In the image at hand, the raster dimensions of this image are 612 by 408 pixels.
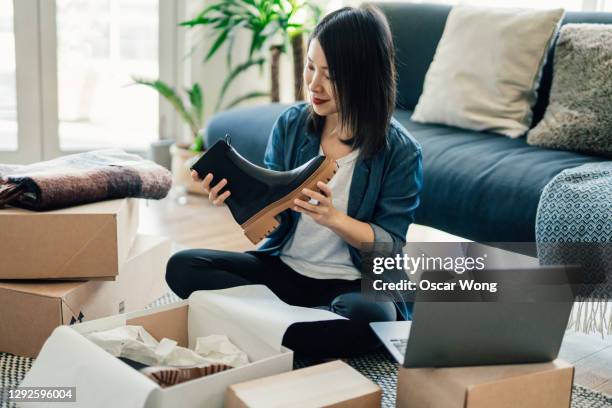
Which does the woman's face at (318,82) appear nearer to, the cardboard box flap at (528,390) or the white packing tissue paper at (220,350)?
the white packing tissue paper at (220,350)

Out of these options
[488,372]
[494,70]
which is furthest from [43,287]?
[494,70]

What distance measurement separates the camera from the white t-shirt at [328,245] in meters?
1.57

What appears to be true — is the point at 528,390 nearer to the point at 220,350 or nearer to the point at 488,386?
the point at 488,386

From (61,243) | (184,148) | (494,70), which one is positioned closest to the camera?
(61,243)

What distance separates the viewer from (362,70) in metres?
1.48

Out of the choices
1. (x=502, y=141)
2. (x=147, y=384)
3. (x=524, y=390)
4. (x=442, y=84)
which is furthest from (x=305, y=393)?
(x=442, y=84)

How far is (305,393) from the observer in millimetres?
1130

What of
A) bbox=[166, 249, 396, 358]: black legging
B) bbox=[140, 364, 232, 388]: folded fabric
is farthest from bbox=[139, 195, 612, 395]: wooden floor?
bbox=[140, 364, 232, 388]: folded fabric

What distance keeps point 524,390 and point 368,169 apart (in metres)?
0.57

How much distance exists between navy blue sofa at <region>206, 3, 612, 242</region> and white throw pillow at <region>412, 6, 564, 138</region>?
57mm

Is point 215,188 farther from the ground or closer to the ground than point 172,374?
farther from the ground

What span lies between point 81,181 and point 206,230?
1088mm

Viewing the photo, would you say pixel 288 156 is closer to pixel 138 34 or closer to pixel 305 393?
pixel 305 393

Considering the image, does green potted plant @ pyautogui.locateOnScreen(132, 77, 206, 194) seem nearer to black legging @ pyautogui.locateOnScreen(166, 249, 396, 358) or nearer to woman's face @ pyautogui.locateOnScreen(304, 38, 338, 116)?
black legging @ pyautogui.locateOnScreen(166, 249, 396, 358)
